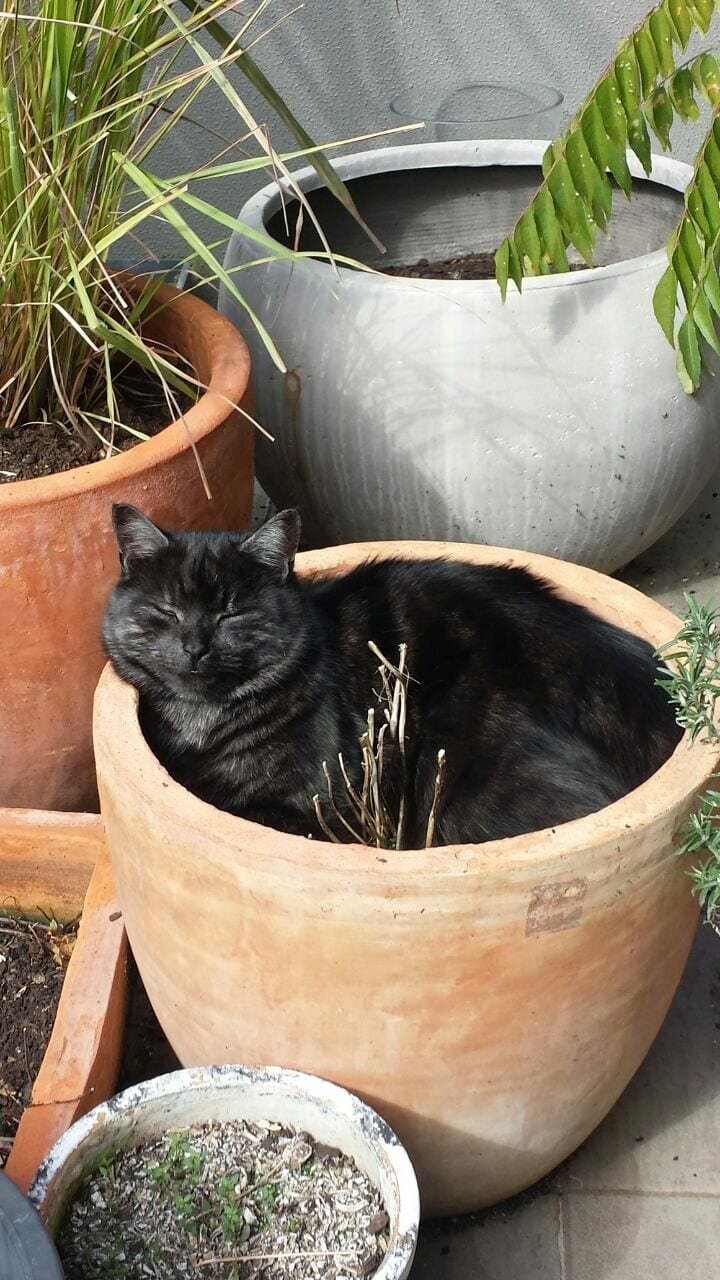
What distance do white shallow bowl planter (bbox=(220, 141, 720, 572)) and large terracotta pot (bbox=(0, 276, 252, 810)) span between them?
413 mm

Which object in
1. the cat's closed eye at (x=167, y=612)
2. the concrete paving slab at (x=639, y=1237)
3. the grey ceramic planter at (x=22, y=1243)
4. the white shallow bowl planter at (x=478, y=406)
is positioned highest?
the cat's closed eye at (x=167, y=612)

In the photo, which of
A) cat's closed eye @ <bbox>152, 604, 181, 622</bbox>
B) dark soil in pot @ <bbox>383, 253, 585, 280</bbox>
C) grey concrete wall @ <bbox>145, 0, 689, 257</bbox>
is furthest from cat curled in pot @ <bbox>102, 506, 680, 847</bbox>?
grey concrete wall @ <bbox>145, 0, 689, 257</bbox>

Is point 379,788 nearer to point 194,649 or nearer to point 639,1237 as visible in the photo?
point 194,649

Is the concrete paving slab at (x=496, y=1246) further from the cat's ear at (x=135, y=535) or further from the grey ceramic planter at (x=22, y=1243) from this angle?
the cat's ear at (x=135, y=535)

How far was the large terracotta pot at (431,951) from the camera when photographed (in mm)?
1499

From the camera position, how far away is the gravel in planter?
1.61 m

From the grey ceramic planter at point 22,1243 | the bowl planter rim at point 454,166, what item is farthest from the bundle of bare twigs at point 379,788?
the bowl planter rim at point 454,166

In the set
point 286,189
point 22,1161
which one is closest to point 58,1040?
point 22,1161

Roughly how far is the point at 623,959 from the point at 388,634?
0.65 metres

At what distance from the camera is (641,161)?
7.31 ft

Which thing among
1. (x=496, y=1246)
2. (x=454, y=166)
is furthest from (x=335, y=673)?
(x=454, y=166)

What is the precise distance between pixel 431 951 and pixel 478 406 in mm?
1531

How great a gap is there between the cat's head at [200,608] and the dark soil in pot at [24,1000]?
0.60 metres

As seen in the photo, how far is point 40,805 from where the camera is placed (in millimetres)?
2410
